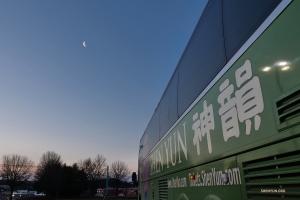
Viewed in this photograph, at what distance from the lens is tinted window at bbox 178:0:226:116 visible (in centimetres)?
304

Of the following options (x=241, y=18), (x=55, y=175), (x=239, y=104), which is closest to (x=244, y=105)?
(x=239, y=104)

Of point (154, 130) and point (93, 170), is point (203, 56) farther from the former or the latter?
point (93, 170)

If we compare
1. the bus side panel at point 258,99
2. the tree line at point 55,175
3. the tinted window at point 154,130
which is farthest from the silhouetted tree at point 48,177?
the bus side panel at point 258,99

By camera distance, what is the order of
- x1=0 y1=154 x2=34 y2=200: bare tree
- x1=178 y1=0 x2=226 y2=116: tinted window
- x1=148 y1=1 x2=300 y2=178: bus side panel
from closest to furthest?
x1=148 y1=1 x2=300 y2=178: bus side panel, x1=178 y1=0 x2=226 y2=116: tinted window, x1=0 y1=154 x2=34 y2=200: bare tree

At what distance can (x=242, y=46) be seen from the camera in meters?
2.38

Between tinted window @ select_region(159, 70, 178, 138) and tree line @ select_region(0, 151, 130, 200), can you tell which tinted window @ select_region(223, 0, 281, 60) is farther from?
tree line @ select_region(0, 151, 130, 200)

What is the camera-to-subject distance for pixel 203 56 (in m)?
3.52

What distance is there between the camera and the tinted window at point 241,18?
82.7 inches

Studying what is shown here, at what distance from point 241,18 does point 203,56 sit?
109 centimetres

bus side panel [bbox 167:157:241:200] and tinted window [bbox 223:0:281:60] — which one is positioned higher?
tinted window [bbox 223:0:281:60]

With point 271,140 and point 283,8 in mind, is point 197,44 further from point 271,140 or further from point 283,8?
point 271,140

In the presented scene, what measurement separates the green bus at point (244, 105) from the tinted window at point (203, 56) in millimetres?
14

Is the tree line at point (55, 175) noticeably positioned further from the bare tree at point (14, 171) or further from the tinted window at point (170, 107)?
the tinted window at point (170, 107)

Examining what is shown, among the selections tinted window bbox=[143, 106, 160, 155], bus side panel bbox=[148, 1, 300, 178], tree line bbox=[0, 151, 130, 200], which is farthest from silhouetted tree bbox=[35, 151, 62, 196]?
bus side panel bbox=[148, 1, 300, 178]
